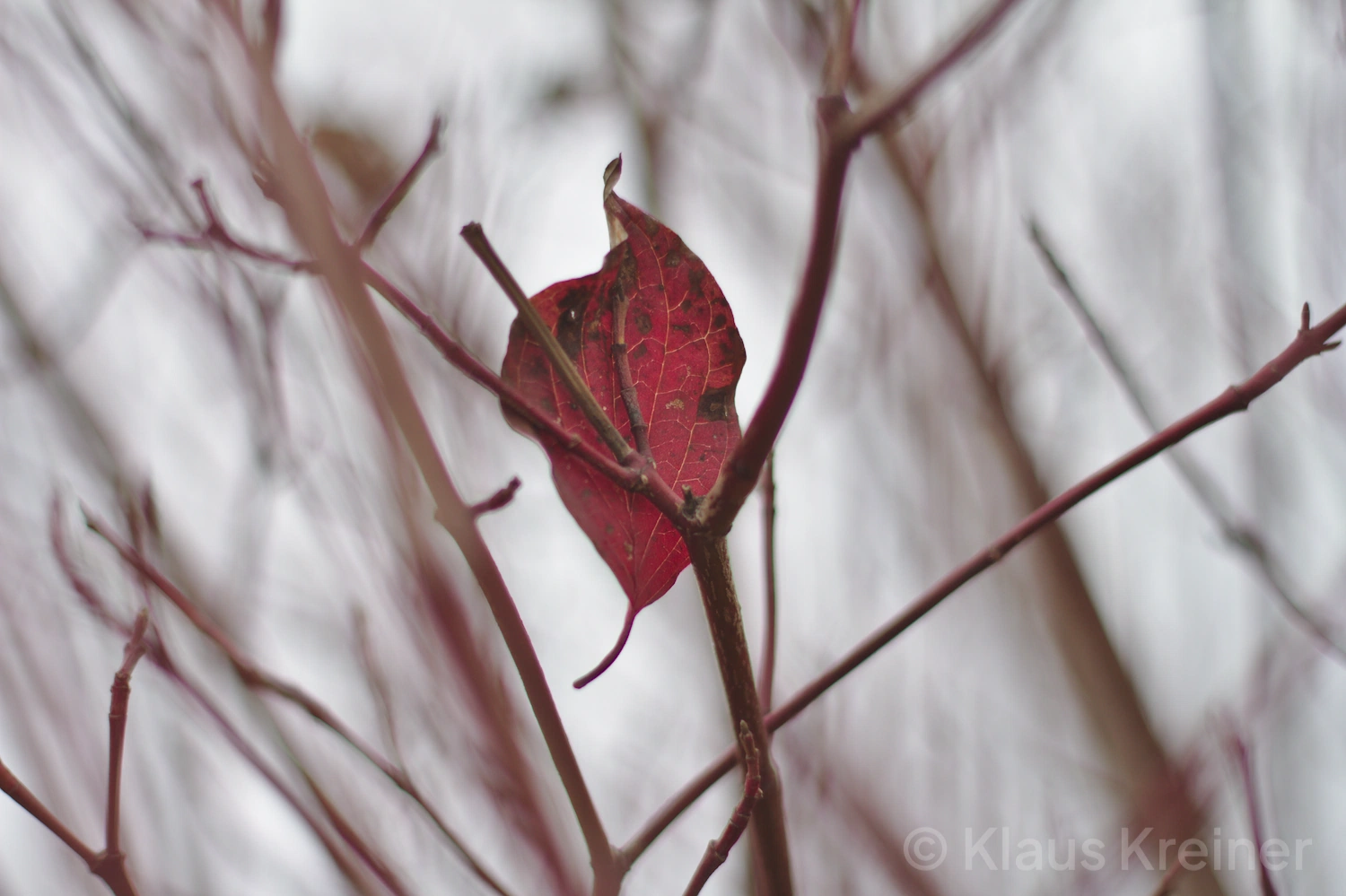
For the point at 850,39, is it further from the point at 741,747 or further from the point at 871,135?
the point at 741,747

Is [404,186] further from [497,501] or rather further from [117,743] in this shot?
[117,743]

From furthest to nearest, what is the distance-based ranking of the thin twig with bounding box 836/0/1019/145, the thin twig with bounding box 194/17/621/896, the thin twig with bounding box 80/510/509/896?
the thin twig with bounding box 80/510/509/896
the thin twig with bounding box 194/17/621/896
the thin twig with bounding box 836/0/1019/145

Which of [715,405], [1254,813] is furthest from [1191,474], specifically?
[715,405]

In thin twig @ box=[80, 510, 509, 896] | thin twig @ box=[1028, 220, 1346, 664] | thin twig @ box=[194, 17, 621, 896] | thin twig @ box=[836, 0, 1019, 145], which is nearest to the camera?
thin twig @ box=[836, 0, 1019, 145]

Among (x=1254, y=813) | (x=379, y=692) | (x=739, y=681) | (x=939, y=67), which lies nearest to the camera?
(x=939, y=67)

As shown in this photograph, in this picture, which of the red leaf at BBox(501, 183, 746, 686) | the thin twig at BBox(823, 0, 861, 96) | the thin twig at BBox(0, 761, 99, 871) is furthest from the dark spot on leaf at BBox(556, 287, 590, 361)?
the thin twig at BBox(0, 761, 99, 871)

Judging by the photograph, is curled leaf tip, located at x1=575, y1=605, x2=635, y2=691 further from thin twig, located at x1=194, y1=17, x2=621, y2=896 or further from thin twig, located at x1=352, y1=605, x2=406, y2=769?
thin twig, located at x1=352, y1=605, x2=406, y2=769
